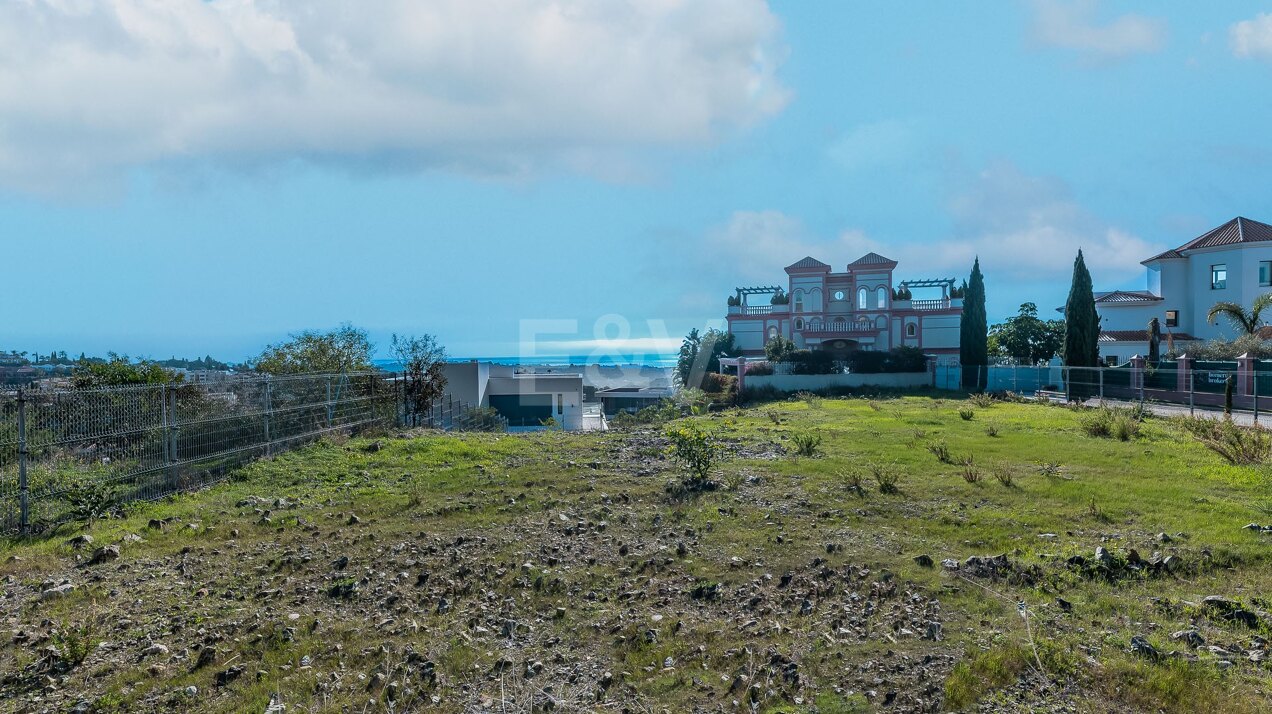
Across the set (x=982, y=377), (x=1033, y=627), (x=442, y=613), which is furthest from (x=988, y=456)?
(x=982, y=377)

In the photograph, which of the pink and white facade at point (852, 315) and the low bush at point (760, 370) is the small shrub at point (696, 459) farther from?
the pink and white facade at point (852, 315)

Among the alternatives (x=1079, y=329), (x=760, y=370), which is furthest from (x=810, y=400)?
(x=1079, y=329)

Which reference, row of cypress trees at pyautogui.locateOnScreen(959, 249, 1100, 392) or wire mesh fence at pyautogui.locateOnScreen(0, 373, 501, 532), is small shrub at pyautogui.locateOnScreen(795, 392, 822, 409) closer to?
row of cypress trees at pyautogui.locateOnScreen(959, 249, 1100, 392)

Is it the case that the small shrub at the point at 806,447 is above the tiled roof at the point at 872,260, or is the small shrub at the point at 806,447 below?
below

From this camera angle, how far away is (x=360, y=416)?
1351 cm

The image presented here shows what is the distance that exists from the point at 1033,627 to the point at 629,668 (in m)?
2.56

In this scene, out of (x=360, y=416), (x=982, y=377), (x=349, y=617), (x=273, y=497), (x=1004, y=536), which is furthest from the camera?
(x=982, y=377)

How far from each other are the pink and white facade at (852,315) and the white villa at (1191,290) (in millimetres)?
8030

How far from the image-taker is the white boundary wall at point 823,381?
3031cm

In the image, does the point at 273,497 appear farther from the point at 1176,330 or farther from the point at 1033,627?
the point at 1176,330

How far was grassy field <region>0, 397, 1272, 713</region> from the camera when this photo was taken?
3.99 m

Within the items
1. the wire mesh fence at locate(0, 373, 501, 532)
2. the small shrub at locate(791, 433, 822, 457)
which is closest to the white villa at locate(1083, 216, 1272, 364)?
the small shrub at locate(791, 433, 822, 457)

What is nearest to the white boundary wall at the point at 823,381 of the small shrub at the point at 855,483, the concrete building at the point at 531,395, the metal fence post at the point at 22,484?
the concrete building at the point at 531,395

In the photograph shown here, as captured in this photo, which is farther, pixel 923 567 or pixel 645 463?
pixel 645 463
